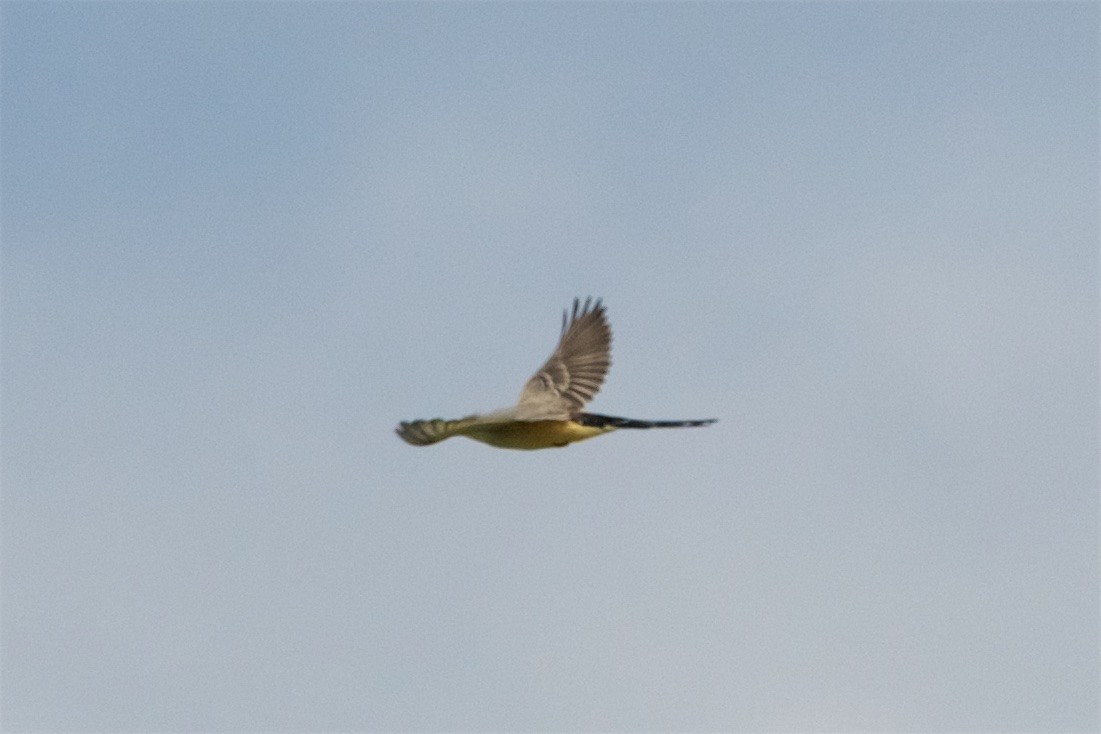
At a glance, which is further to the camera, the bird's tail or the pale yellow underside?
the pale yellow underside

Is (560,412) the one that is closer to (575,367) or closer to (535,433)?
(535,433)

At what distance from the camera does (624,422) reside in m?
16.9

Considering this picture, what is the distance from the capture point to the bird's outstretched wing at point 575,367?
18464 millimetres

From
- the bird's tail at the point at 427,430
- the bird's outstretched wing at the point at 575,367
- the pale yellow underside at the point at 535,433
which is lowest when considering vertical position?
the bird's tail at the point at 427,430

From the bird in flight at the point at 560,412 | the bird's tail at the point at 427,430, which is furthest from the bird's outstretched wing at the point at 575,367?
the bird's tail at the point at 427,430

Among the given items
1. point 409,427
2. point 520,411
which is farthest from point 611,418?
point 409,427

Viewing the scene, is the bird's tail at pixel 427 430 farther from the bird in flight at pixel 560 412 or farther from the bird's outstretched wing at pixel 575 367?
the bird's outstretched wing at pixel 575 367

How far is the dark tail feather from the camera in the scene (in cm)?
1642

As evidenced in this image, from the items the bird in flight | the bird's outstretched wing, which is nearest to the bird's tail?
the bird in flight

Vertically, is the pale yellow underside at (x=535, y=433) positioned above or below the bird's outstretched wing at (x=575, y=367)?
below

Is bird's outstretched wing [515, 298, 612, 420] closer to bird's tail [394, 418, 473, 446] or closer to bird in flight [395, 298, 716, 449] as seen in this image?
bird in flight [395, 298, 716, 449]

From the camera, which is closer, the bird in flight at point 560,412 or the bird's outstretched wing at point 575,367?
the bird in flight at point 560,412

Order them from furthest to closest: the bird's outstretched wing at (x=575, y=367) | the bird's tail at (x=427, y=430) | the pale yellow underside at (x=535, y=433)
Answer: the bird's outstretched wing at (x=575, y=367)
the pale yellow underside at (x=535, y=433)
the bird's tail at (x=427, y=430)

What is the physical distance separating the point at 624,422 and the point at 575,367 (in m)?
3.15
